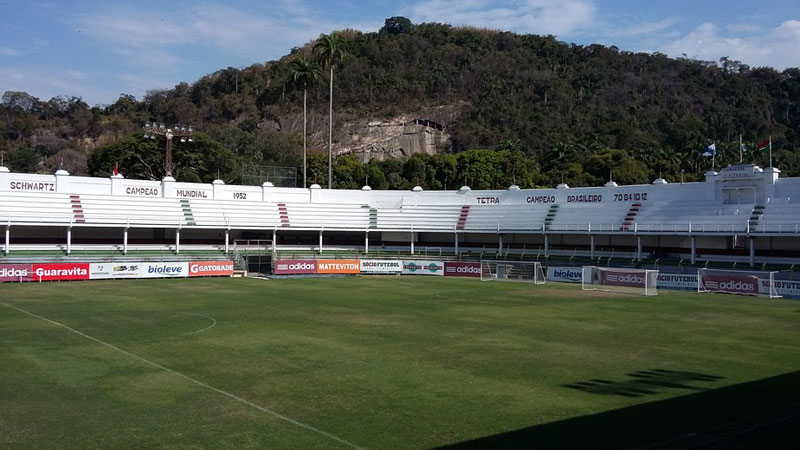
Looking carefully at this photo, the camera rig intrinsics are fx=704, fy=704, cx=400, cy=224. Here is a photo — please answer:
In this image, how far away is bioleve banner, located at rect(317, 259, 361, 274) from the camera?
5775cm

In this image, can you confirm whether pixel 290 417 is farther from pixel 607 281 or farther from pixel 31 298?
pixel 607 281

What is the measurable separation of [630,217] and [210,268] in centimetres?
Result: 3673

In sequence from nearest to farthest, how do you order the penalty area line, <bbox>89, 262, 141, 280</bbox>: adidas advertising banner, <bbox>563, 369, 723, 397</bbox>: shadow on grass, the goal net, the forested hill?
the penalty area line → <bbox>563, 369, 723, 397</bbox>: shadow on grass → the goal net → <bbox>89, 262, 141, 280</bbox>: adidas advertising banner → the forested hill

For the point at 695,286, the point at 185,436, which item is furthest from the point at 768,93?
the point at 185,436

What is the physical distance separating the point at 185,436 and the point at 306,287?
33824 millimetres

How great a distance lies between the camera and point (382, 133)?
159750mm

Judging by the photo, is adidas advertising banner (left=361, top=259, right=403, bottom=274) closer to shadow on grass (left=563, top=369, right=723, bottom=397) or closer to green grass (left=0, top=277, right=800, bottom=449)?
green grass (left=0, top=277, right=800, bottom=449)

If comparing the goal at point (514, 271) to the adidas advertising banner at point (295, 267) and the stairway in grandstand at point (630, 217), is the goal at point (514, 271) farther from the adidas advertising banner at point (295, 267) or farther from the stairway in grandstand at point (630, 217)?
the adidas advertising banner at point (295, 267)

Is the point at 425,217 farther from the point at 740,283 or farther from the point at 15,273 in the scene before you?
the point at 15,273

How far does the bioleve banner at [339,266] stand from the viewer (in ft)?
189

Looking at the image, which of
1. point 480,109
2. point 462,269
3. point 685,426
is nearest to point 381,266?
point 462,269

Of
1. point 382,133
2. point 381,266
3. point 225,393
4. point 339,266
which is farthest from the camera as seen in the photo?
point 382,133

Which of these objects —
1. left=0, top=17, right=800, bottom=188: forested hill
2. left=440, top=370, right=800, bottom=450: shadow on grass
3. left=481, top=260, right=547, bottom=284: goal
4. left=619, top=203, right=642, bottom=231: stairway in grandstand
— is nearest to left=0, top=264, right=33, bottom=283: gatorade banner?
left=481, top=260, right=547, bottom=284: goal

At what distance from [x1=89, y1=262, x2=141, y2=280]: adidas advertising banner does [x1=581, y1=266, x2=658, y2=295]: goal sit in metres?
31.9
